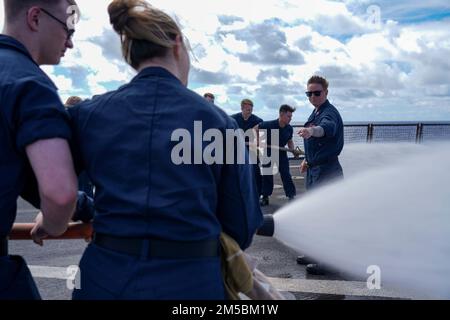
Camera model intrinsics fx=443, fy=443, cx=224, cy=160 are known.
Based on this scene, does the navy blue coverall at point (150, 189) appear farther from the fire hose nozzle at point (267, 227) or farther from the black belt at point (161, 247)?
the fire hose nozzle at point (267, 227)

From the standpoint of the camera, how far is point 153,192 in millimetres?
1337

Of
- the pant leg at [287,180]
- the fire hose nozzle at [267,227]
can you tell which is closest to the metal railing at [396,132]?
the pant leg at [287,180]

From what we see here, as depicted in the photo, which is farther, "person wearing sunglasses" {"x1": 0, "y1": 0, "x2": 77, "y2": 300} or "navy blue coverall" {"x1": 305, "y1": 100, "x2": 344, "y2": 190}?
"navy blue coverall" {"x1": 305, "y1": 100, "x2": 344, "y2": 190}

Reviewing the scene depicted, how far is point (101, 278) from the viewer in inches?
54.7

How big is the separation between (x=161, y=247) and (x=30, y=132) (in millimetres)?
530

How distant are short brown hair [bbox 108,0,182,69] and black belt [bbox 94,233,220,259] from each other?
600 mm

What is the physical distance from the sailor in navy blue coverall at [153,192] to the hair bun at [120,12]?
0.06 metres

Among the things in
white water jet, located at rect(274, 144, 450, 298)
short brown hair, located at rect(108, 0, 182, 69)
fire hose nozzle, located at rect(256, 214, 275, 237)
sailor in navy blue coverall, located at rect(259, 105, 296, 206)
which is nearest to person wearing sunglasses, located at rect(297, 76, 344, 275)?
white water jet, located at rect(274, 144, 450, 298)

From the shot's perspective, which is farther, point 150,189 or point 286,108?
point 286,108

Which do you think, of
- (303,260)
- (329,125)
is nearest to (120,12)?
(329,125)

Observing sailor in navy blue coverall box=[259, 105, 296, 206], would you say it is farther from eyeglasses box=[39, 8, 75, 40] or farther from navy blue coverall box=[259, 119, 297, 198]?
eyeglasses box=[39, 8, 75, 40]

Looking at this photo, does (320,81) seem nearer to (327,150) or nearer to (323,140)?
(323,140)

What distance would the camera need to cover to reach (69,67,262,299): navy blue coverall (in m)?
1.34
